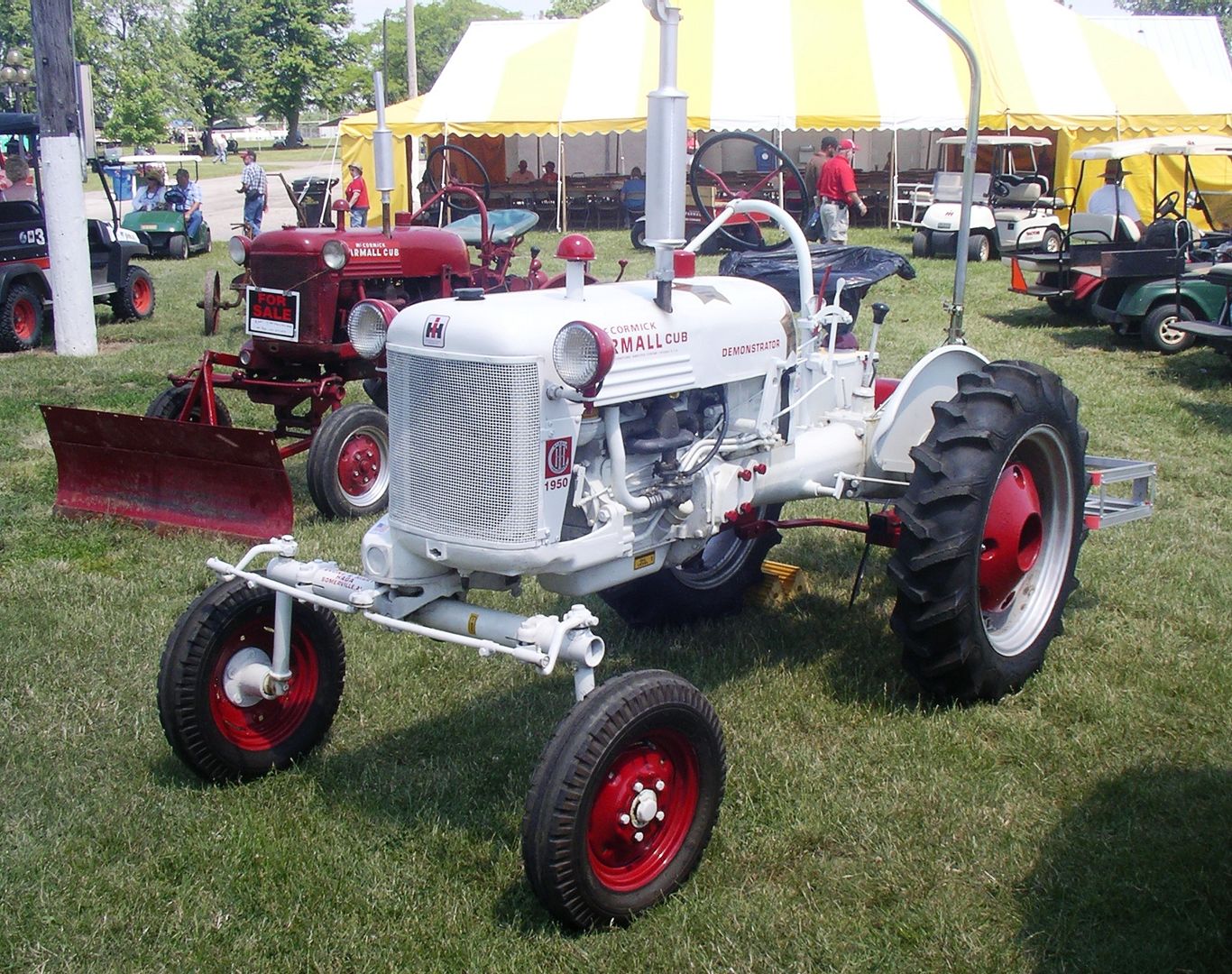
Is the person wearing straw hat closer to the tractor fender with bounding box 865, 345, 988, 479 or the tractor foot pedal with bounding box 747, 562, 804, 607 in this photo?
the tractor foot pedal with bounding box 747, 562, 804, 607

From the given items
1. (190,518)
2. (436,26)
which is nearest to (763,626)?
(190,518)

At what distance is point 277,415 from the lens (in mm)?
7324

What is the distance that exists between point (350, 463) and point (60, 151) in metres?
6.40

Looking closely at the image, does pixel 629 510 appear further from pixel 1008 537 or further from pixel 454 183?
pixel 454 183

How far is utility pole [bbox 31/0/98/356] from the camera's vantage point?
11.2 m

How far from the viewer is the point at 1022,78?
21.1 metres

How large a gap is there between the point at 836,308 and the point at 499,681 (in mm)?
1839

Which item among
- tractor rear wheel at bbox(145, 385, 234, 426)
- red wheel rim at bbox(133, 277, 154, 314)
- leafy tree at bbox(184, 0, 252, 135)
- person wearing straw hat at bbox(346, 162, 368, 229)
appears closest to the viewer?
tractor rear wheel at bbox(145, 385, 234, 426)

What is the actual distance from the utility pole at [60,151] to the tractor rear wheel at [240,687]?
28.6ft

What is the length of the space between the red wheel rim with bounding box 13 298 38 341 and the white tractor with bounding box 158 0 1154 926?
30.7 feet

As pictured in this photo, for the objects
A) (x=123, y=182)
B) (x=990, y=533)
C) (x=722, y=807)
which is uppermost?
(x=123, y=182)

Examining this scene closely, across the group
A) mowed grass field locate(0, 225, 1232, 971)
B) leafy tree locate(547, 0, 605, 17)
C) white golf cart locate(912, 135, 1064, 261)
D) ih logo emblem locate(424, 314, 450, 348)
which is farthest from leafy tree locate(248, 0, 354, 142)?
ih logo emblem locate(424, 314, 450, 348)

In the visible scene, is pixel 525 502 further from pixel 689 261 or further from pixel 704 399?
pixel 689 261

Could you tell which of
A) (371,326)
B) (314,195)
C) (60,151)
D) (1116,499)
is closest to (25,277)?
(60,151)
